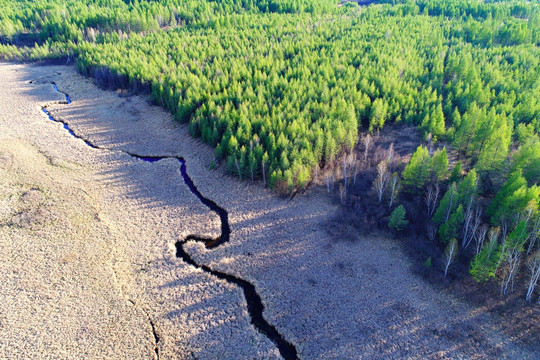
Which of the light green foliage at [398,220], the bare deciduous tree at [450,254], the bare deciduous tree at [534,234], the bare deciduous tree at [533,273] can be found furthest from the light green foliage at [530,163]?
the light green foliage at [398,220]

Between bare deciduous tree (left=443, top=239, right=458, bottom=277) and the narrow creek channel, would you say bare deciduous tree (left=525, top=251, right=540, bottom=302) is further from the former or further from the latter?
the narrow creek channel

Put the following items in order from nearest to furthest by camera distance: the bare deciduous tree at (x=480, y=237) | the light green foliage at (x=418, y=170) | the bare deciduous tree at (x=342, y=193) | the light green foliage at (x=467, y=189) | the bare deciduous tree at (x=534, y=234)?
the bare deciduous tree at (x=534, y=234), the bare deciduous tree at (x=480, y=237), the light green foliage at (x=467, y=189), the light green foliage at (x=418, y=170), the bare deciduous tree at (x=342, y=193)

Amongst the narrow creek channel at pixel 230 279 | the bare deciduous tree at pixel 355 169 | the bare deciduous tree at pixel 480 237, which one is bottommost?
the narrow creek channel at pixel 230 279

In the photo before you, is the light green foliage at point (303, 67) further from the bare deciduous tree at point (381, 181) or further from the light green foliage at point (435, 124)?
the bare deciduous tree at point (381, 181)

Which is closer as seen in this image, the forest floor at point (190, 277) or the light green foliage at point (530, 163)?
the forest floor at point (190, 277)

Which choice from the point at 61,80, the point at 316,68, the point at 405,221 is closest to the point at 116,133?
the point at 61,80

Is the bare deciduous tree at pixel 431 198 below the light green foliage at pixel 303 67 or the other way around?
below

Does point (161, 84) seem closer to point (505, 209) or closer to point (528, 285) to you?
point (505, 209)
